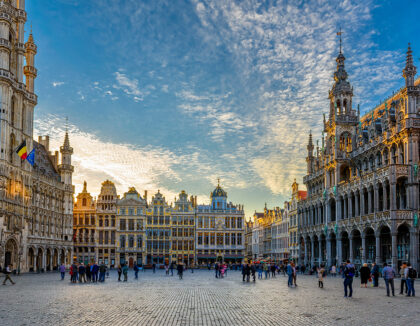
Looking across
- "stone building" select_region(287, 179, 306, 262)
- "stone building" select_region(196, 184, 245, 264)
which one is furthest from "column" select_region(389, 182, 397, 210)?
"stone building" select_region(196, 184, 245, 264)

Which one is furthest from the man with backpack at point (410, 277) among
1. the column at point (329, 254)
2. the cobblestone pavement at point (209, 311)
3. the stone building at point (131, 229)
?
the stone building at point (131, 229)

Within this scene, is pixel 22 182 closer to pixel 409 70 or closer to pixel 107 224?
pixel 107 224

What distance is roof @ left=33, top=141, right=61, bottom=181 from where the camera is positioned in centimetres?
8157

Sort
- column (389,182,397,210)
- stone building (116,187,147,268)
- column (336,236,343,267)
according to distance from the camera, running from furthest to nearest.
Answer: stone building (116,187,147,268)
column (336,236,343,267)
column (389,182,397,210)

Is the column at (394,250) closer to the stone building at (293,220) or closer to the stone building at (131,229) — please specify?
the stone building at (293,220)

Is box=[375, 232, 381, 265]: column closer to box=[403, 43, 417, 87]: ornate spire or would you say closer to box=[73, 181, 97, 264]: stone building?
box=[403, 43, 417, 87]: ornate spire

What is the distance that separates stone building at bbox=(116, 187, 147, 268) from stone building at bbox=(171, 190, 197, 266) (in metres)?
6.91

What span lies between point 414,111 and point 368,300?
96.5ft

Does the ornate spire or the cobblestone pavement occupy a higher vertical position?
the ornate spire

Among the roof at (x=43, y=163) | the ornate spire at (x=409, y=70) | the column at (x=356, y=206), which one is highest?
the ornate spire at (x=409, y=70)

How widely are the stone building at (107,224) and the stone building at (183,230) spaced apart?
12960 millimetres

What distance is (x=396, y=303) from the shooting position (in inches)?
825

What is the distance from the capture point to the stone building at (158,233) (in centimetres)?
10581

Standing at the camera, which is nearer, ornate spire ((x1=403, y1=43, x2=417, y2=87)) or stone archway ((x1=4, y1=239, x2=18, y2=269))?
ornate spire ((x1=403, y1=43, x2=417, y2=87))
